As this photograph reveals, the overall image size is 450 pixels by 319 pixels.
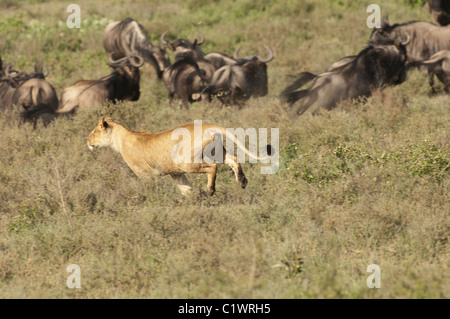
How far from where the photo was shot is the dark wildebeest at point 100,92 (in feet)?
36.1

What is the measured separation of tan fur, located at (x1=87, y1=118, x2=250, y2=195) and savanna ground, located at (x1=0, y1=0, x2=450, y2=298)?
0.18m

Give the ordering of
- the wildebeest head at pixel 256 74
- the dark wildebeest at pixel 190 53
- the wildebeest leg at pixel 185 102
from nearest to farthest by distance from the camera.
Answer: the wildebeest leg at pixel 185 102, the wildebeest head at pixel 256 74, the dark wildebeest at pixel 190 53

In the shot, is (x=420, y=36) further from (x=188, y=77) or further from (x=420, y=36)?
(x=188, y=77)

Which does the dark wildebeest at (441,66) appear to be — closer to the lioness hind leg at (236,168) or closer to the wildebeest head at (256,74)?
the wildebeest head at (256,74)

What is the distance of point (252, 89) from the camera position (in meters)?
12.4

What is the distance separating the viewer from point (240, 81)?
1198 cm

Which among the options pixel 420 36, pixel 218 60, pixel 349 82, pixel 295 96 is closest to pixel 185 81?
pixel 218 60

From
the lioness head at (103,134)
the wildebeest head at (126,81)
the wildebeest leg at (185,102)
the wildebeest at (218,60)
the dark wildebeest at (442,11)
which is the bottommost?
the lioness head at (103,134)

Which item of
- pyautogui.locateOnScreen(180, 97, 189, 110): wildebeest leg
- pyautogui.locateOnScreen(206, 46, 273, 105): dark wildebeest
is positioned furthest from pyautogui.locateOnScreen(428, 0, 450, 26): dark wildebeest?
pyautogui.locateOnScreen(180, 97, 189, 110): wildebeest leg

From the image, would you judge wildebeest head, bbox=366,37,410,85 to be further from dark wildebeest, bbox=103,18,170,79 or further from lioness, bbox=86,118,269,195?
dark wildebeest, bbox=103,18,170,79

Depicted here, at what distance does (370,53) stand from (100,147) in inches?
212

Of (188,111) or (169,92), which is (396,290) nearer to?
(188,111)

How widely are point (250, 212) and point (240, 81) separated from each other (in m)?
5.73

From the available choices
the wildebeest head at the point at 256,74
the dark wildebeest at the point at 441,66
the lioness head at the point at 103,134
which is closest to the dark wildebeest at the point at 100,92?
the wildebeest head at the point at 256,74
